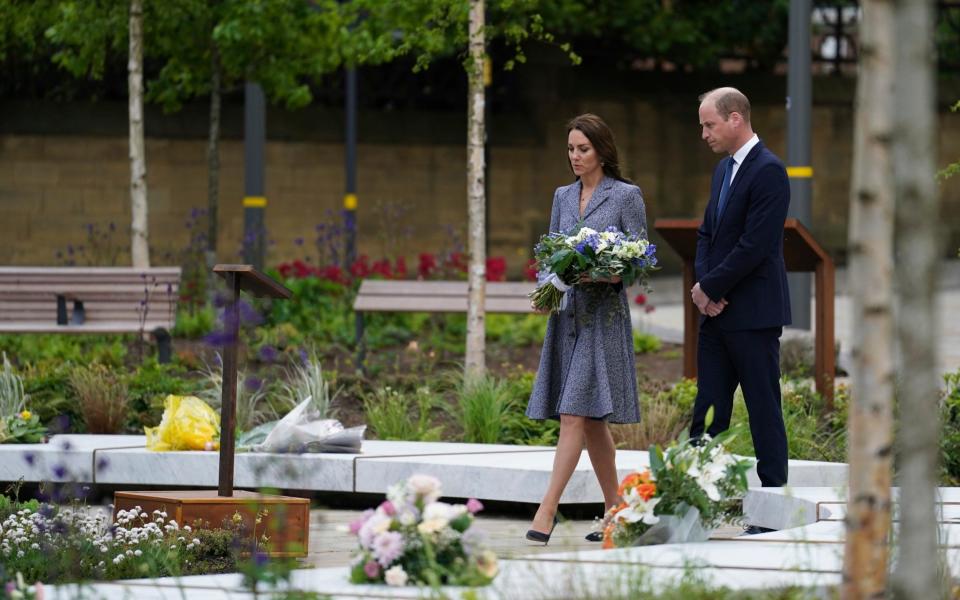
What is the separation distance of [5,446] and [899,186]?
18.4 feet

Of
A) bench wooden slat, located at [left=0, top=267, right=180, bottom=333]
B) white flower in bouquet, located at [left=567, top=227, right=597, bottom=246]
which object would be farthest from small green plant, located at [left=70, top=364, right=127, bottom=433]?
white flower in bouquet, located at [left=567, top=227, right=597, bottom=246]

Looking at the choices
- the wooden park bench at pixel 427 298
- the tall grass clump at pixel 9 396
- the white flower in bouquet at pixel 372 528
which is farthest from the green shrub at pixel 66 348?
the white flower in bouquet at pixel 372 528

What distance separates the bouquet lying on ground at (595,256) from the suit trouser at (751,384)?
49 cm

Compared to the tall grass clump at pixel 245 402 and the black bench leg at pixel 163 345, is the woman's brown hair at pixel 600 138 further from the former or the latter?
the black bench leg at pixel 163 345

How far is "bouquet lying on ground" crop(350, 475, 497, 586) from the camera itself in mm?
4254

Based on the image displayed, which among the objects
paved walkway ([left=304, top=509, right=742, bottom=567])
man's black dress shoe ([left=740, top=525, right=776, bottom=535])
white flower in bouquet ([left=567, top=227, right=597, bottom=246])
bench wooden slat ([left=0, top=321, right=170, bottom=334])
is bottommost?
paved walkway ([left=304, top=509, right=742, bottom=567])

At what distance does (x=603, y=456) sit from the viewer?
6375 millimetres

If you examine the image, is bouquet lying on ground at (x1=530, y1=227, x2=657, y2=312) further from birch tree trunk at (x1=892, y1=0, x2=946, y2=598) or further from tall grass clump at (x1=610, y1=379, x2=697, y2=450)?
birch tree trunk at (x1=892, y1=0, x2=946, y2=598)

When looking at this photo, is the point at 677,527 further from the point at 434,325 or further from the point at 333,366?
the point at 434,325

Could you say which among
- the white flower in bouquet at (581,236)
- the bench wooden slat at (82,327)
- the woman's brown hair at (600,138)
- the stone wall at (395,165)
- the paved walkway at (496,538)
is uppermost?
the stone wall at (395,165)

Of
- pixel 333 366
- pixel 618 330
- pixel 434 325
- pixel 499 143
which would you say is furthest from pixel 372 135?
pixel 618 330

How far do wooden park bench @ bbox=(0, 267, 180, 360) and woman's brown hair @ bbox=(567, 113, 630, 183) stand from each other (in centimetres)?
543

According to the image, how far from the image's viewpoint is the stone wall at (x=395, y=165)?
20172 mm

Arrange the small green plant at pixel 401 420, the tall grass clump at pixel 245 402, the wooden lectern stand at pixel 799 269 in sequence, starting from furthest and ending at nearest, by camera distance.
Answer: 1. the small green plant at pixel 401 420
2. the tall grass clump at pixel 245 402
3. the wooden lectern stand at pixel 799 269
